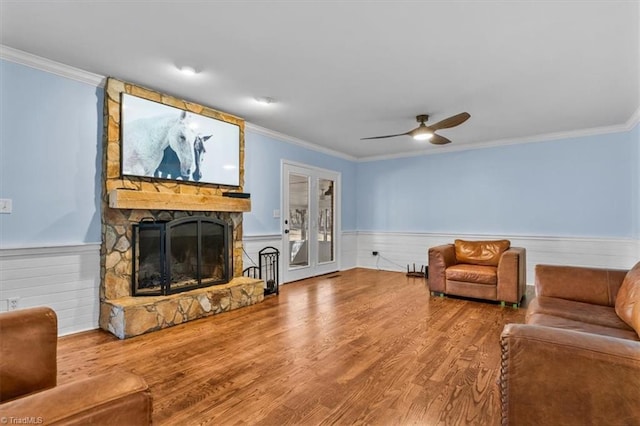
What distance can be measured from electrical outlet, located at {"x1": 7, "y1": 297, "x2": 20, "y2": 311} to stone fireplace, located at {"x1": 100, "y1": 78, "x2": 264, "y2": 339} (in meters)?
0.61

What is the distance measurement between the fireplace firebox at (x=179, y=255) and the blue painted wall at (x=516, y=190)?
378 cm

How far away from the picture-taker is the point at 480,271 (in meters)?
4.25

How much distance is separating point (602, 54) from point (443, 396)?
2979 millimetres

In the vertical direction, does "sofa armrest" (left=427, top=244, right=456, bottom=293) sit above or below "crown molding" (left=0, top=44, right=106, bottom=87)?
below

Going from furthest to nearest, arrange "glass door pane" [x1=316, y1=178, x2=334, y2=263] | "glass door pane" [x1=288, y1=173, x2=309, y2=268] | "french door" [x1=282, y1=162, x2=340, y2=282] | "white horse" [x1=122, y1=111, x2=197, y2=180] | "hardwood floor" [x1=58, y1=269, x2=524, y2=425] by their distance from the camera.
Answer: "glass door pane" [x1=316, y1=178, x2=334, y2=263]
"glass door pane" [x1=288, y1=173, x2=309, y2=268]
"french door" [x1=282, y1=162, x2=340, y2=282]
"white horse" [x1=122, y1=111, x2=197, y2=180]
"hardwood floor" [x1=58, y1=269, x2=524, y2=425]

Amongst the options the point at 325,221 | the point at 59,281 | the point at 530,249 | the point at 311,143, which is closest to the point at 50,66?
the point at 59,281

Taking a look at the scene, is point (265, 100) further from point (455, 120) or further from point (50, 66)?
point (455, 120)

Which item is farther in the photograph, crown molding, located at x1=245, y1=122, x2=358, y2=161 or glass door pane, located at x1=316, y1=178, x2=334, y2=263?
glass door pane, located at x1=316, y1=178, x2=334, y2=263

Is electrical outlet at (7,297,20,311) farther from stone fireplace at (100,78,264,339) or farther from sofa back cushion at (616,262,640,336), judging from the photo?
sofa back cushion at (616,262,640,336)

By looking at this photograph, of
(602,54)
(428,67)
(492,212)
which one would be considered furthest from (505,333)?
(492,212)

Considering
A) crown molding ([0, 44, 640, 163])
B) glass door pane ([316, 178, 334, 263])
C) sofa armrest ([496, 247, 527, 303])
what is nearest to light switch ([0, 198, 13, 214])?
crown molding ([0, 44, 640, 163])

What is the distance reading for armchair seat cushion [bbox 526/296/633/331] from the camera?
2.13 meters

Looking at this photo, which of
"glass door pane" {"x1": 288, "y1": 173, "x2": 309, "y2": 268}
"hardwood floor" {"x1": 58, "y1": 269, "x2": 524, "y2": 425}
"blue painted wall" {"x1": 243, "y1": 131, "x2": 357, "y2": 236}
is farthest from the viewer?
"glass door pane" {"x1": 288, "y1": 173, "x2": 309, "y2": 268}

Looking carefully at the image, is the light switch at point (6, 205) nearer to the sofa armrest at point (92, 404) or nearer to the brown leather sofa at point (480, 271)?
the sofa armrest at point (92, 404)
